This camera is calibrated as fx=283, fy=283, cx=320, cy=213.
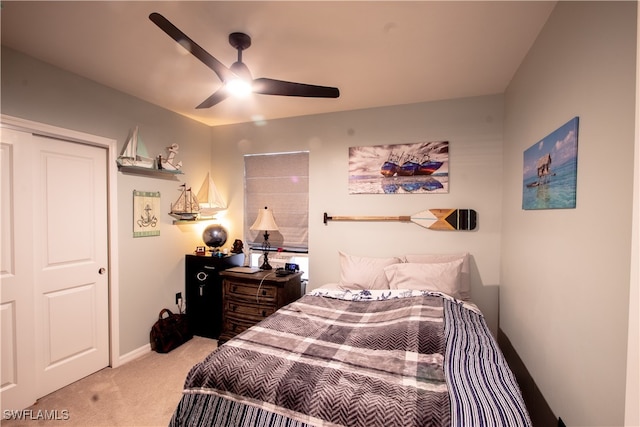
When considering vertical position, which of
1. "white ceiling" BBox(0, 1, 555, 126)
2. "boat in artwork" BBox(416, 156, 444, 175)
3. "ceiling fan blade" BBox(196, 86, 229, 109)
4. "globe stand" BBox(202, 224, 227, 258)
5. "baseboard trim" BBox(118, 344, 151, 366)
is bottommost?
"baseboard trim" BBox(118, 344, 151, 366)

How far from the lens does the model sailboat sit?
355cm

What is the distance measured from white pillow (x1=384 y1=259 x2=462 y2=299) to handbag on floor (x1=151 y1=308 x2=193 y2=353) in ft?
7.63

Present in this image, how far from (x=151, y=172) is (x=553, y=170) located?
11.1 feet

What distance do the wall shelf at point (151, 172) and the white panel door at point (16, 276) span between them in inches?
27.1

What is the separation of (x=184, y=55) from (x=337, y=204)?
197 centimetres

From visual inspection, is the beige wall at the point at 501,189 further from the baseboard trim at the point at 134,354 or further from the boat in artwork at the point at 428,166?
the boat in artwork at the point at 428,166

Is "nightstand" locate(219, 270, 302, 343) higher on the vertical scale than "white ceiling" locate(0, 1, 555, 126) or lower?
lower

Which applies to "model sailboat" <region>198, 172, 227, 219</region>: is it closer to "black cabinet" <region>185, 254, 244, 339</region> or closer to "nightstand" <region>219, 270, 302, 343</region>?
"black cabinet" <region>185, 254, 244, 339</region>

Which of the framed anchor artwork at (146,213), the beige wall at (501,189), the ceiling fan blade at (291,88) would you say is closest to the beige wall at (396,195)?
the beige wall at (501,189)

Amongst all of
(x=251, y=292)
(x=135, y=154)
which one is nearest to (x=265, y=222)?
(x=251, y=292)

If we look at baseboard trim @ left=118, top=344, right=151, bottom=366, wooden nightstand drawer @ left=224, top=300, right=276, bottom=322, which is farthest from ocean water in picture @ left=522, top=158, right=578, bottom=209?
baseboard trim @ left=118, top=344, right=151, bottom=366

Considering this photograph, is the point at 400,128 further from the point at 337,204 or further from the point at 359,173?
the point at 337,204

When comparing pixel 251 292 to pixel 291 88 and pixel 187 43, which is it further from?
pixel 187 43

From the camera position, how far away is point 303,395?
1210 millimetres
